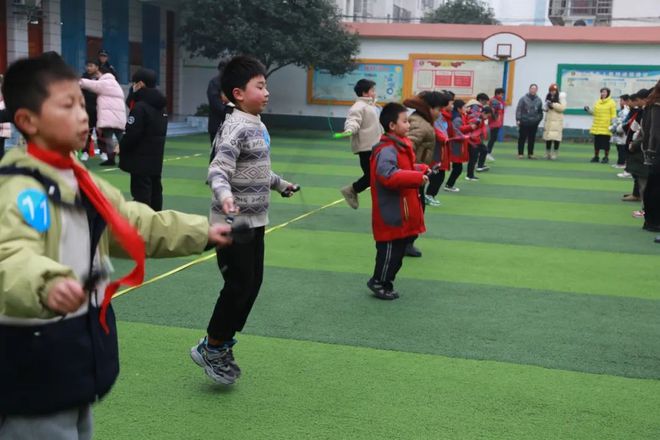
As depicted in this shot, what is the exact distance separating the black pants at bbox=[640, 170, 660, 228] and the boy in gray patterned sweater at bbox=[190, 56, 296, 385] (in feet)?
22.3

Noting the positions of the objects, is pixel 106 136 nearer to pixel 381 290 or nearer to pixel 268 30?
pixel 381 290

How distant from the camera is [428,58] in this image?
2638 centimetres

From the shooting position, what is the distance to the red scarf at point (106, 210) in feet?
7.54

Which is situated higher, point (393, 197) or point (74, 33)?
point (74, 33)

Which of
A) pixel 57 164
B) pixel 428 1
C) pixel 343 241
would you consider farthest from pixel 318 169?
pixel 428 1

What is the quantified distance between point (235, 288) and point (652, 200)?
722cm

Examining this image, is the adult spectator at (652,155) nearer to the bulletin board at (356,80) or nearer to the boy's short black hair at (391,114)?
the boy's short black hair at (391,114)

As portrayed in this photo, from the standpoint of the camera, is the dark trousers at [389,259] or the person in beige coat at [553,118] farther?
the person in beige coat at [553,118]

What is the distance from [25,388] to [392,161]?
4.21m

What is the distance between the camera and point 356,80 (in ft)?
89.1

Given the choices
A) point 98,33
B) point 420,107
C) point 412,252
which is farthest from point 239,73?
point 98,33

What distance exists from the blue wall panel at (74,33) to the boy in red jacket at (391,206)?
51.7ft

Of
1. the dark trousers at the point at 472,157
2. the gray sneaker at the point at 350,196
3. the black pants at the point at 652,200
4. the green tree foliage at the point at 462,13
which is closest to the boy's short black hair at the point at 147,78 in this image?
the gray sneaker at the point at 350,196

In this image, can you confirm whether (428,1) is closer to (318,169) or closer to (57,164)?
(318,169)
